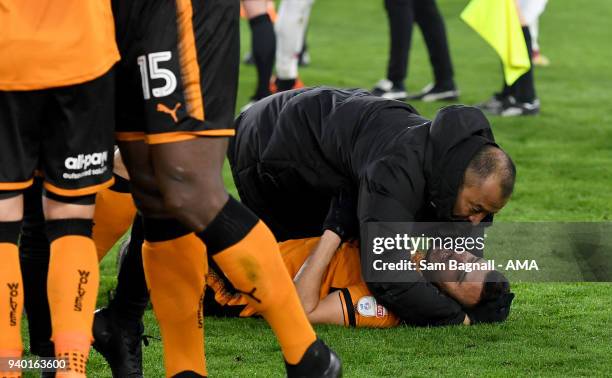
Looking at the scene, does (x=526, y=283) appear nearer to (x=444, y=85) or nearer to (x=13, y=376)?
(x=13, y=376)

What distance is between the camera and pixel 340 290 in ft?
15.0

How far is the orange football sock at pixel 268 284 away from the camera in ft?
10.5

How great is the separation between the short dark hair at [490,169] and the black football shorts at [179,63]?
1.23m

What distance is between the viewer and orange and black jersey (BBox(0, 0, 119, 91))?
299cm

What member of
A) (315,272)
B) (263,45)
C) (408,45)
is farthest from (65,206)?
(408,45)

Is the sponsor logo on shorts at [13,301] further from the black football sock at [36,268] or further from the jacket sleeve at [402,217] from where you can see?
the jacket sleeve at [402,217]

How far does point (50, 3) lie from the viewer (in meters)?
3.02

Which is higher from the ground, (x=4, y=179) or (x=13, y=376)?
(x=4, y=179)

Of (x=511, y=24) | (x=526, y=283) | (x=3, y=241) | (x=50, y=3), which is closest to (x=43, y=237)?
(x=3, y=241)

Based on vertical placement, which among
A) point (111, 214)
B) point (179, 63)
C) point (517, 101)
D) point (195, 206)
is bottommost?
point (517, 101)

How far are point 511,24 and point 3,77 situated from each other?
442 cm

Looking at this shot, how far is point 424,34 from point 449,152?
5388 millimetres

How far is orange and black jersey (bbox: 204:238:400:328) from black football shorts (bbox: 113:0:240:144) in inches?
56.6

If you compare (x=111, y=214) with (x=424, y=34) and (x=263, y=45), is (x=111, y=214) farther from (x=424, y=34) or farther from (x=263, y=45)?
(x=424, y=34)
